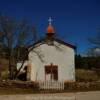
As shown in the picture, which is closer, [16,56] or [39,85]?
[39,85]

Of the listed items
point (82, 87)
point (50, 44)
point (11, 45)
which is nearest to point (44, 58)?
point (50, 44)

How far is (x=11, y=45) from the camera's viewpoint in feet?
128

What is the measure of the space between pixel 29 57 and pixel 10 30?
4.18m

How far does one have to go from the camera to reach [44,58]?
3881 centimetres

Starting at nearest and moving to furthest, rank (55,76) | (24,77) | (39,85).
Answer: (39,85)
(55,76)
(24,77)

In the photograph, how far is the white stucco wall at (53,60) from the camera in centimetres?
3869

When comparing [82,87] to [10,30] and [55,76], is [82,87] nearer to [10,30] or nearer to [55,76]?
[55,76]

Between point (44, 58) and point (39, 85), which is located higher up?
point (44, 58)

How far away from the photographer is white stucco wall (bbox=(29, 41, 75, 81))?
38.7 m

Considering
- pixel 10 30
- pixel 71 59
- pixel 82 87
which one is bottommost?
pixel 82 87

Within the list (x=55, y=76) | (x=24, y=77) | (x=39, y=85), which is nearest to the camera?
(x=39, y=85)

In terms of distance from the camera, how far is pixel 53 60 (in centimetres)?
3872

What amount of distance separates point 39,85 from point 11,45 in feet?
38.8

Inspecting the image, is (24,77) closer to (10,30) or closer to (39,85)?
(10,30)
